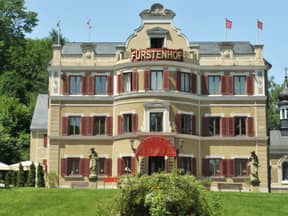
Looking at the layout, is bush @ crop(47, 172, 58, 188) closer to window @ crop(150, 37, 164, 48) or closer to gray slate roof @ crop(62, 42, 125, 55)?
gray slate roof @ crop(62, 42, 125, 55)

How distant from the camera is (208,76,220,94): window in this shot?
50.6 meters

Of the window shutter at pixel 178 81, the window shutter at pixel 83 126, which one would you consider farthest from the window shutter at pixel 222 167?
the window shutter at pixel 83 126

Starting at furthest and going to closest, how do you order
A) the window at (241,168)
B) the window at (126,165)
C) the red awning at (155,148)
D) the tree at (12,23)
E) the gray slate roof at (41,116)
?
the tree at (12,23)
the gray slate roof at (41,116)
the window at (241,168)
the window at (126,165)
the red awning at (155,148)

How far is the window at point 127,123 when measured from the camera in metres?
48.5

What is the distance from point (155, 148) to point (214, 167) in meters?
5.81

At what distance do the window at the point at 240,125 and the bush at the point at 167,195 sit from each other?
1185 inches

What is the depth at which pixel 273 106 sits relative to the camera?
84.9 metres

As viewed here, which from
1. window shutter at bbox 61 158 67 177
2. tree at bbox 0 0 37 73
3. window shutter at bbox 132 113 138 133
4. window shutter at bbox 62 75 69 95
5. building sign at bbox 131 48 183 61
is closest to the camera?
window shutter at bbox 132 113 138 133

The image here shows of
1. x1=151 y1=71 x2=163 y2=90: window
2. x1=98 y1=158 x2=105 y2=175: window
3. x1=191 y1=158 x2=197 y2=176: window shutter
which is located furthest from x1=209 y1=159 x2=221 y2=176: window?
x1=98 y1=158 x2=105 y2=175: window

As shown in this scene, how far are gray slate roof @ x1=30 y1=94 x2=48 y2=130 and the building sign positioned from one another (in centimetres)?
1598

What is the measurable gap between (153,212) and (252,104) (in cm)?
3266

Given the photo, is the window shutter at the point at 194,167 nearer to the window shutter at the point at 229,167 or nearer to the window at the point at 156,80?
Answer: the window shutter at the point at 229,167

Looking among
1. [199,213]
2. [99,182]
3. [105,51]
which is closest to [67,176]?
[99,182]

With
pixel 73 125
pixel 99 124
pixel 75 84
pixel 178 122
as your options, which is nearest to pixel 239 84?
pixel 178 122
